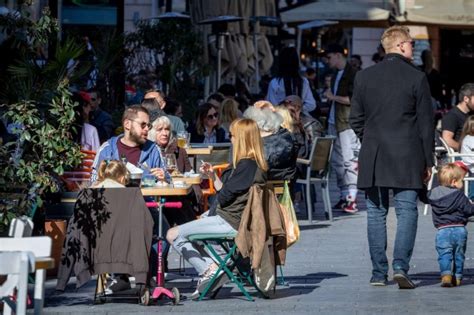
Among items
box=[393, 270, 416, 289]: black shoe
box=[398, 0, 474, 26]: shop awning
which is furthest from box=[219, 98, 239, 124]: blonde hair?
box=[398, 0, 474, 26]: shop awning

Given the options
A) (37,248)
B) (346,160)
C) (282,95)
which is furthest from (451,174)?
(282,95)

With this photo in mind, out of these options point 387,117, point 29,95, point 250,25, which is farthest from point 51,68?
point 250,25

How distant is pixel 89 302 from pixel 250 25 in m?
16.6

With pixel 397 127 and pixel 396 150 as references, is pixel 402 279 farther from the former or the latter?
pixel 397 127

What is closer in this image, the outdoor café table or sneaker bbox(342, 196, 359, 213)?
the outdoor café table

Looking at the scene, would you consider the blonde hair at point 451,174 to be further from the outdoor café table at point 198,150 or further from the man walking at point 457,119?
the man walking at point 457,119

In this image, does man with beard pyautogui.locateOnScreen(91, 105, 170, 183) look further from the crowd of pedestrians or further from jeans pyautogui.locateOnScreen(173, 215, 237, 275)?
jeans pyautogui.locateOnScreen(173, 215, 237, 275)

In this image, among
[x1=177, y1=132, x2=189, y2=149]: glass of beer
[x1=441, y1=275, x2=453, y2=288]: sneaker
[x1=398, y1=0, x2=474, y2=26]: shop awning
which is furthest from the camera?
[x1=398, y1=0, x2=474, y2=26]: shop awning

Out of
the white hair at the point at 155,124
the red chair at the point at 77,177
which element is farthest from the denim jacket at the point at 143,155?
the red chair at the point at 77,177

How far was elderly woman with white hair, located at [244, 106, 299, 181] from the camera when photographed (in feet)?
43.0

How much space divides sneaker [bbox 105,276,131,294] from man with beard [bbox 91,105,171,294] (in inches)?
1.3

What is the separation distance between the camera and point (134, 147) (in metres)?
11.7

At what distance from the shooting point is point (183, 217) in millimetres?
12180

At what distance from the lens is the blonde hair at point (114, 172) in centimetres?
1075
